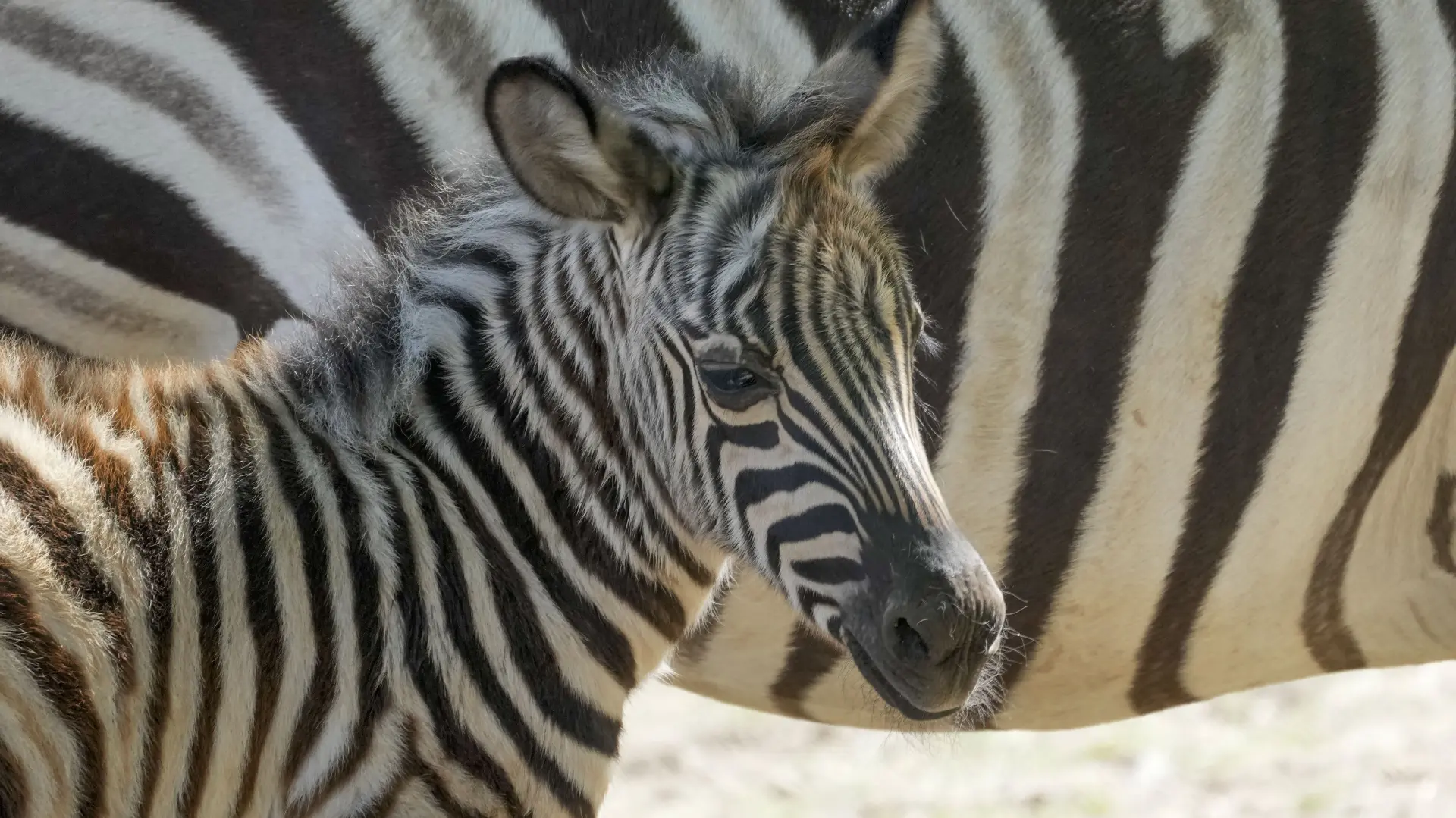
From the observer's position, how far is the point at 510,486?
342cm

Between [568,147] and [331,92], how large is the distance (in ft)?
3.57

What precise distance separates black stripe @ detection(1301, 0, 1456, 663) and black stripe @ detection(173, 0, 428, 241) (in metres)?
2.58

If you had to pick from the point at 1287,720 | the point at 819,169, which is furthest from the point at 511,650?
the point at 1287,720

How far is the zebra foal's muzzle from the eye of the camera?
297 centimetres

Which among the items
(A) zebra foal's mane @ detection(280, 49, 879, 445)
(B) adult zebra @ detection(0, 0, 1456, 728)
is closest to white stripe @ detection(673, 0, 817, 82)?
(B) adult zebra @ detection(0, 0, 1456, 728)

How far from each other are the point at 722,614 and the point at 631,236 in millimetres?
1243

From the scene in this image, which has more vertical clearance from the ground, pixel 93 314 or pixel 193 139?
pixel 193 139

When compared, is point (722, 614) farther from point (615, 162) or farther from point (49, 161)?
point (49, 161)

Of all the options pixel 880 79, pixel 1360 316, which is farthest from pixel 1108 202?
pixel 880 79

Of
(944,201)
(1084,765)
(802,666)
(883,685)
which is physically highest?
(944,201)

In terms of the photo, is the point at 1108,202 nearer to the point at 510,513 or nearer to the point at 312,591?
the point at 510,513

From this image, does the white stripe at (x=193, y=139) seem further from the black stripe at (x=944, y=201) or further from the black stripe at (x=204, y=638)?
the black stripe at (x=944, y=201)

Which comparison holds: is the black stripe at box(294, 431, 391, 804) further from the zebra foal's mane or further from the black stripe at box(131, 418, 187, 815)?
the black stripe at box(131, 418, 187, 815)

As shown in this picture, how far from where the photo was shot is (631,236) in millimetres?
3316
